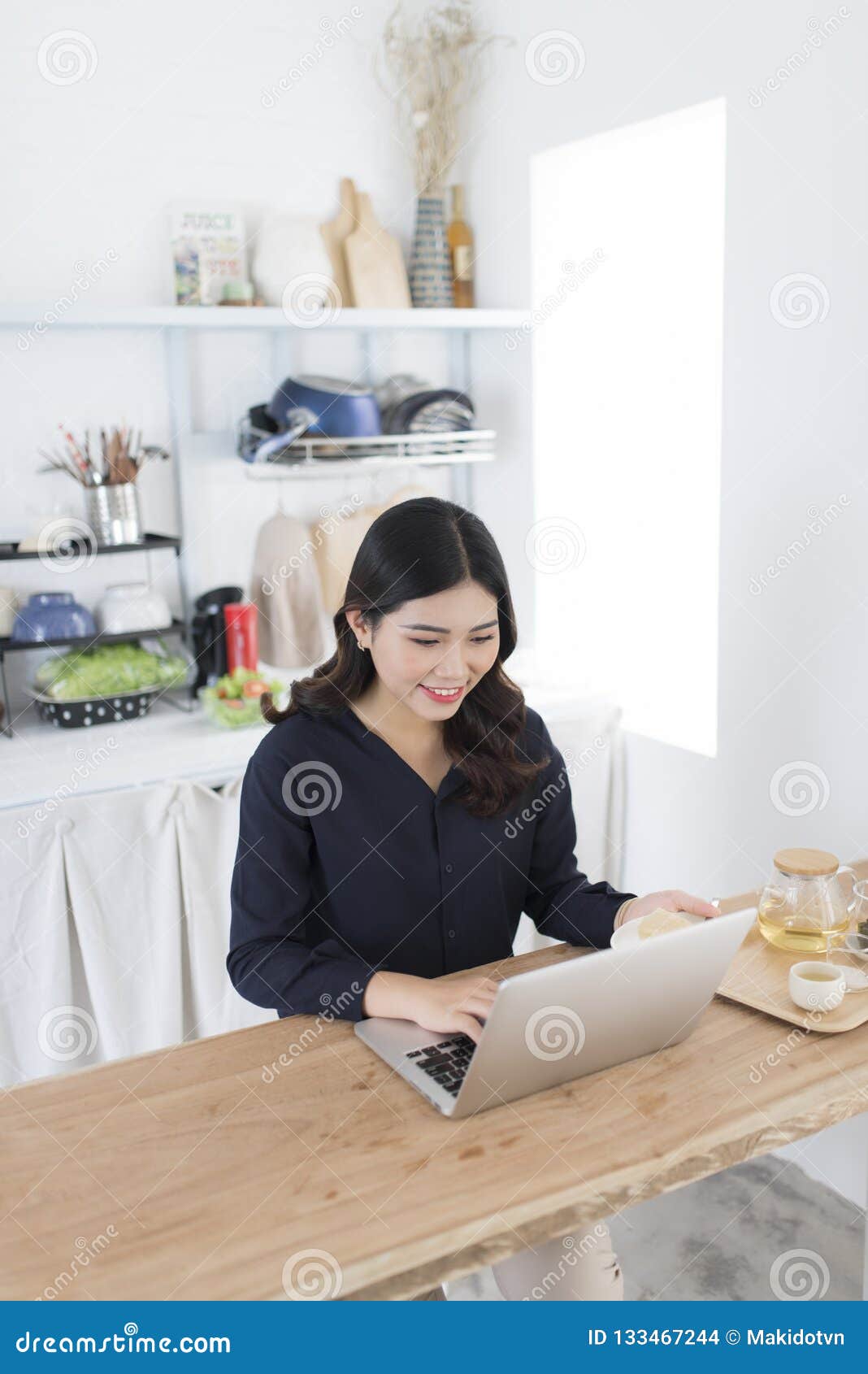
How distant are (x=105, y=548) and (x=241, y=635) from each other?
361 millimetres

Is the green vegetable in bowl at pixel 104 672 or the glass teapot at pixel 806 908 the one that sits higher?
the green vegetable in bowl at pixel 104 672

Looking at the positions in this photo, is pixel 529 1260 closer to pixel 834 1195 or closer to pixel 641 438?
pixel 834 1195

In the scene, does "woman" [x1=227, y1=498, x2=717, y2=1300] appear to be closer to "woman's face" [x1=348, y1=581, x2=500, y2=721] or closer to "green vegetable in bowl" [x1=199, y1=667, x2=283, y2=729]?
"woman's face" [x1=348, y1=581, x2=500, y2=721]

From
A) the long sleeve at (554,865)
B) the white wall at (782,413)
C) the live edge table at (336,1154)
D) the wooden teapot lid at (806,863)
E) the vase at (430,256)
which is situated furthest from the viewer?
the vase at (430,256)

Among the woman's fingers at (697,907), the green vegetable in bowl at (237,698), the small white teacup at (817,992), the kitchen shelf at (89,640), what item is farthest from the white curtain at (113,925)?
the small white teacup at (817,992)

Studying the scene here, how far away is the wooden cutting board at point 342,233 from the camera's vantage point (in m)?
2.99

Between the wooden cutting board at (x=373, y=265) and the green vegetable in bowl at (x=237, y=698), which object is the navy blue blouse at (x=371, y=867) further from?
the wooden cutting board at (x=373, y=265)

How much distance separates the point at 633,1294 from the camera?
195cm

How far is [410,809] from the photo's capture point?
1.57 meters

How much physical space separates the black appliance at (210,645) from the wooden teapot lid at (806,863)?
A: 4.95ft

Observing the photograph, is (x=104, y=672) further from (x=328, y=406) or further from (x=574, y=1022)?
(x=574, y=1022)

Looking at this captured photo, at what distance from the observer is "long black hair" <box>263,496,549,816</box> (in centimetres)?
148

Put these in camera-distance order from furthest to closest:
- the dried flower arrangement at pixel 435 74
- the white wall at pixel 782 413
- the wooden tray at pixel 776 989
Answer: the dried flower arrangement at pixel 435 74, the white wall at pixel 782 413, the wooden tray at pixel 776 989
